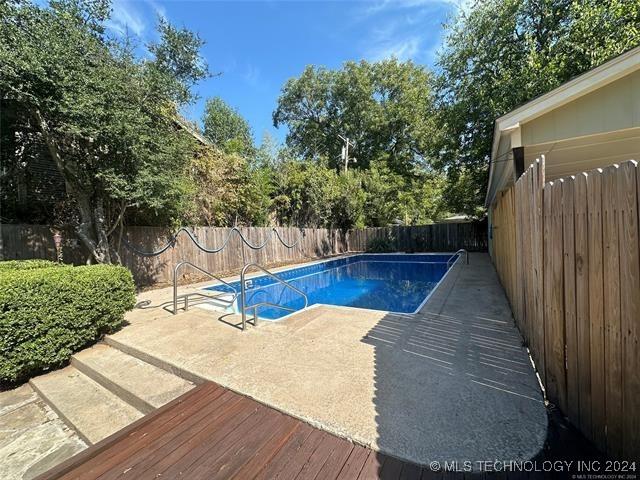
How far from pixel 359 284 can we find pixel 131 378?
329 inches

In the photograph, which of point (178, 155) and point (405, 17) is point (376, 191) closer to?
point (405, 17)

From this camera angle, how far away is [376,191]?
744 inches

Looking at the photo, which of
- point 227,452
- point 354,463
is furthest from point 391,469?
point 227,452

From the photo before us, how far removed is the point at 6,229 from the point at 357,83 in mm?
23625

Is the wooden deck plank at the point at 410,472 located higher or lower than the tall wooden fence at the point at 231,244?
lower

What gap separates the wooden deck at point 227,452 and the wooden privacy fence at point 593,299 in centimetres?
117

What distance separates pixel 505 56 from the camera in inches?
446

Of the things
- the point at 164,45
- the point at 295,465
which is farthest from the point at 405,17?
the point at 295,465

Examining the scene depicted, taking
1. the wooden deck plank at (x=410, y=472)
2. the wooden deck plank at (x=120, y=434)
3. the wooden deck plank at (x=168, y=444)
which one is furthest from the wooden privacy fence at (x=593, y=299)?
the wooden deck plank at (x=120, y=434)

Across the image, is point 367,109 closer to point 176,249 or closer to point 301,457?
point 176,249

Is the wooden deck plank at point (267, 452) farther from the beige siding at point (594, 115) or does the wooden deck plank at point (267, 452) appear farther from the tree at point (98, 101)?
the tree at point (98, 101)

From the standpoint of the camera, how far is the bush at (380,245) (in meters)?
18.1

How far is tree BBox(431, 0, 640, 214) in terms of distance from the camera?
8727 millimetres

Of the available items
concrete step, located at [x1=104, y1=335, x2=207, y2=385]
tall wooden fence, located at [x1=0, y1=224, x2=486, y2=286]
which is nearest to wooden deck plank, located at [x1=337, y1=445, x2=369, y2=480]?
concrete step, located at [x1=104, y1=335, x2=207, y2=385]
